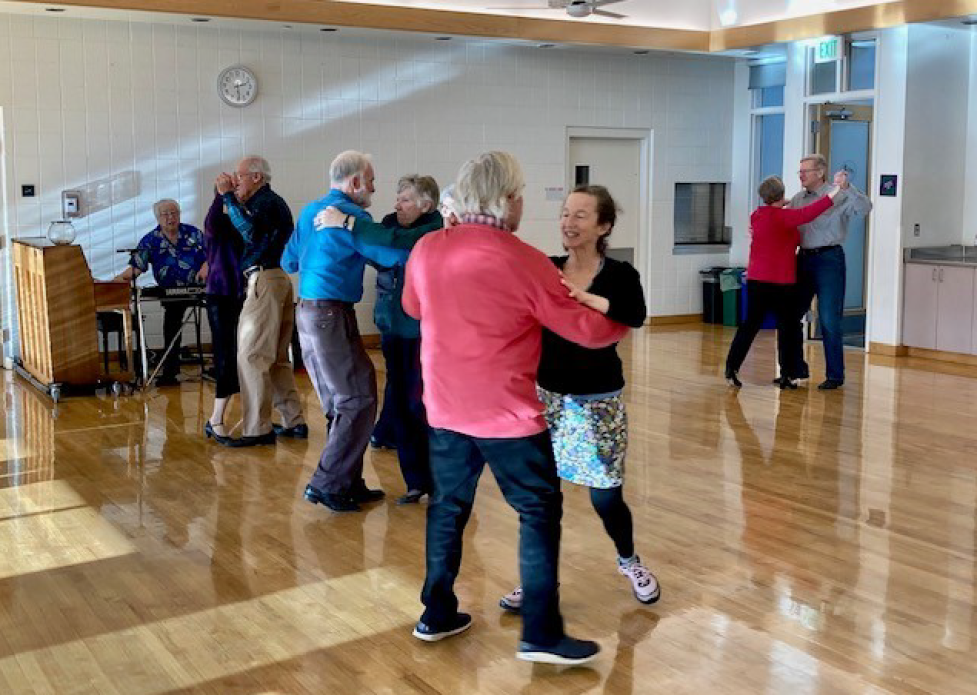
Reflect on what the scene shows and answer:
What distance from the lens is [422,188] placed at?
5590 mm

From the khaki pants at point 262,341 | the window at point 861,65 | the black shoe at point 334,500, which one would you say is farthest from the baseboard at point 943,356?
the black shoe at point 334,500

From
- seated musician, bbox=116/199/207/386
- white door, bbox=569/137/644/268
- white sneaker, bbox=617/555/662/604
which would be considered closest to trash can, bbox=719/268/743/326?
white door, bbox=569/137/644/268

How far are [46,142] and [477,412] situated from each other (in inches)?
297

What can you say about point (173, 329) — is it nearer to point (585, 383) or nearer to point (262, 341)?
point (262, 341)

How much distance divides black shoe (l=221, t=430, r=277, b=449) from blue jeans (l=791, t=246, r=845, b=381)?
4.03 meters

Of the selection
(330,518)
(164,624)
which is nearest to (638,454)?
(330,518)

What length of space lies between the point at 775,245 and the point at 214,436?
433cm

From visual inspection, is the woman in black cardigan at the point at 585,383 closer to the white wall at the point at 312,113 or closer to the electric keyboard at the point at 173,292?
the electric keyboard at the point at 173,292

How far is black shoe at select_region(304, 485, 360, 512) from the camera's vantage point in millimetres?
5527

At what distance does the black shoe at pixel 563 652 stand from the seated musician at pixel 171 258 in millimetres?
6046

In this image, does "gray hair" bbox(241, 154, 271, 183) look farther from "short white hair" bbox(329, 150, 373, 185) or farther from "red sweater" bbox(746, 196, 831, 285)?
"red sweater" bbox(746, 196, 831, 285)

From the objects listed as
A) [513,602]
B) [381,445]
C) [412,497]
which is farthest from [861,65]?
[513,602]

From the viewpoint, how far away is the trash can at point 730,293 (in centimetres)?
1280

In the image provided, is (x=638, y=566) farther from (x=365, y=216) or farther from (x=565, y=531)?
(x=365, y=216)
